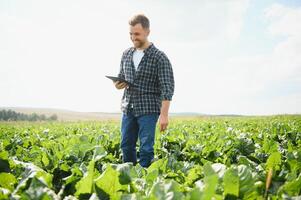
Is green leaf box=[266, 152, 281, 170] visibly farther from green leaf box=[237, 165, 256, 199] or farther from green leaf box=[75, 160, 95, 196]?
green leaf box=[75, 160, 95, 196]

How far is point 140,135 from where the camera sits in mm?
4371

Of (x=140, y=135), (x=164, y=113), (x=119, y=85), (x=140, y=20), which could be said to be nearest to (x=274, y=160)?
(x=164, y=113)

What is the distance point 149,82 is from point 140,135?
2.07ft

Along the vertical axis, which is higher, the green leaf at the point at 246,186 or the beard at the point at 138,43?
the beard at the point at 138,43

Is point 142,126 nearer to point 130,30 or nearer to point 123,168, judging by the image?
point 130,30

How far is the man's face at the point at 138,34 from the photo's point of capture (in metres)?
4.22

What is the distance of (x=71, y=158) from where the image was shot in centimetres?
405

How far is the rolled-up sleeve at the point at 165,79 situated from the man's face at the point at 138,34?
30 centimetres

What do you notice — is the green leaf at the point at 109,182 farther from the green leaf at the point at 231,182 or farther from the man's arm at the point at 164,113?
the man's arm at the point at 164,113

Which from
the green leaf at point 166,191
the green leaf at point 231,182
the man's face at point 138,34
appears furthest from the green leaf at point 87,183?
the man's face at point 138,34

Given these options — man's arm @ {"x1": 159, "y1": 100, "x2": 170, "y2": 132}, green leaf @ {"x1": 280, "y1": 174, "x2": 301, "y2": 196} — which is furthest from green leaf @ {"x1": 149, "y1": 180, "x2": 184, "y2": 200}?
man's arm @ {"x1": 159, "y1": 100, "x2": 170, "y2": 132}

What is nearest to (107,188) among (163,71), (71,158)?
(71,158)

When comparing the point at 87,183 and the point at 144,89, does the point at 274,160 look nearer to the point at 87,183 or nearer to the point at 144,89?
the point at 87,183

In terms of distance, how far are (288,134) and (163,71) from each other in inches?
195
